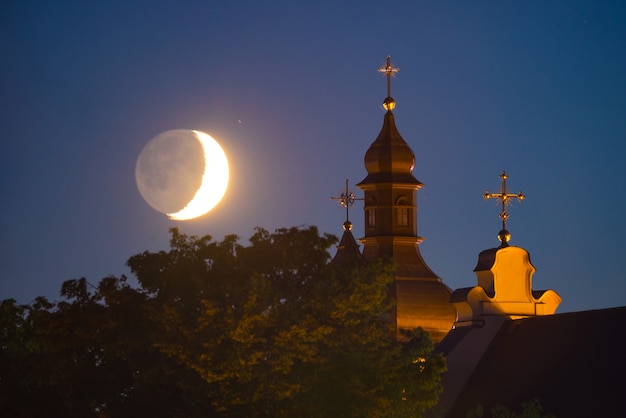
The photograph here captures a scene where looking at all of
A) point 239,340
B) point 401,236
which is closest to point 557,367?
point 239,340

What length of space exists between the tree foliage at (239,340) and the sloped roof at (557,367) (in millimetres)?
9799

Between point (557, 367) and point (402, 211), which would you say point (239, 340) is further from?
point (402, 211)

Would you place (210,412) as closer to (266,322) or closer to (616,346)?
(266,322)

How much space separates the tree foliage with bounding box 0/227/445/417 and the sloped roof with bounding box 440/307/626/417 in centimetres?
980

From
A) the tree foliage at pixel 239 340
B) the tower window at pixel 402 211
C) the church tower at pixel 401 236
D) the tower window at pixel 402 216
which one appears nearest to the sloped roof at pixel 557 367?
the tree foliage at pixel 239 340

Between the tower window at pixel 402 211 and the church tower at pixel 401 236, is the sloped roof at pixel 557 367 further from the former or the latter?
the tower window at pixel 402 211

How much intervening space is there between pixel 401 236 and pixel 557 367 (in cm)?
4610

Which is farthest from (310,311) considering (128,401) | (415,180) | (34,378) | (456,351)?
(415,180)

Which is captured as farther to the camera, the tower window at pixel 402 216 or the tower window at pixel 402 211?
the tower window at pixel 402 216

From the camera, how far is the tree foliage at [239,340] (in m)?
63.8

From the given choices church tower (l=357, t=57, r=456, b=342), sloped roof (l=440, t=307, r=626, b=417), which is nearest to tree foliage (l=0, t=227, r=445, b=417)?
sloped roof (l=440, t=307, r=626, b=417)

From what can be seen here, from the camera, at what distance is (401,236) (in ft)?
406

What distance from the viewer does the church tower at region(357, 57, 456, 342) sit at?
122m

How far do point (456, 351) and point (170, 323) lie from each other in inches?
893
